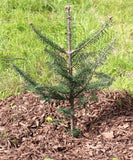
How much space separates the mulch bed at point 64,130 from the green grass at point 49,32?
0.34 meters

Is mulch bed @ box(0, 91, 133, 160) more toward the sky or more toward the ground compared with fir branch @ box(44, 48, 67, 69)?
more toward the ground

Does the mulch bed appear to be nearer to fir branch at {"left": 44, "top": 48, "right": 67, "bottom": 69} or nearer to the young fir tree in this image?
the young fir tree

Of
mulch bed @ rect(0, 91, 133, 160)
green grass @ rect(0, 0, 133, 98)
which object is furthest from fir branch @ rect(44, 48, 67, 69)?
green grass @ rect(0, 0, 133, 98)

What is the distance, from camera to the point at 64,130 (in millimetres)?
2873

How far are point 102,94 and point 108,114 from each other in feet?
1.19

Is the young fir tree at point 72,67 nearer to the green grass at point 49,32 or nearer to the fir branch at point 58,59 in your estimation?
the fir branch at point 58,59

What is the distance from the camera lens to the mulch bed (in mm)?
2469

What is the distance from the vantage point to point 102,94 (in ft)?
10.9

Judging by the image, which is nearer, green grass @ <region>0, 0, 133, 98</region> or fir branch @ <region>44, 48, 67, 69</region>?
fir branch @ <region>44, 48, 67, 69</region>

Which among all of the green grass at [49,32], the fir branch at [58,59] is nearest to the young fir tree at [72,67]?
the fir branch at [58,59]

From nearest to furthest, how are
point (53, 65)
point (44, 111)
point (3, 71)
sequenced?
point (53, 65)
point (44, 111)
point (3, 71)

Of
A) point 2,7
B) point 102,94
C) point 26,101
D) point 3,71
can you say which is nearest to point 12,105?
point 26,101

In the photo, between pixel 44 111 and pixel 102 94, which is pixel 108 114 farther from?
pixel 44 111

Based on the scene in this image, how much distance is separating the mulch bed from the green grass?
338mm
